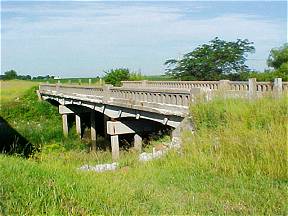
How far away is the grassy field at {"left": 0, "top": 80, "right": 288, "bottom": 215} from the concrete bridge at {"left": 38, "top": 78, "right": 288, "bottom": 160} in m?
1.87

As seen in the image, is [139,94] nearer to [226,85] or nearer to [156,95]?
[156,95]

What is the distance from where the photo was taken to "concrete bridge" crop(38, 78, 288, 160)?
11.0 m

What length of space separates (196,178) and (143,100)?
8263mm

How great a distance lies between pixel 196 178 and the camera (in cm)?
587

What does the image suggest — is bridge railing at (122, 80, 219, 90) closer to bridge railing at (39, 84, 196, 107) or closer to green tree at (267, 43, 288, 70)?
bridge railing at (39, 84, 196, 107)

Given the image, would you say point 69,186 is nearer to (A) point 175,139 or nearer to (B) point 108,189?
(B) point 108,189

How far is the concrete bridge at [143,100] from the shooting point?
1104 centimetres

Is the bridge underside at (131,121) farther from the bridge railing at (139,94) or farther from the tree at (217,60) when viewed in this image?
Answer: the tree at (217,60)

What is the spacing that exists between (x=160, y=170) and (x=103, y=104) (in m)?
11.9

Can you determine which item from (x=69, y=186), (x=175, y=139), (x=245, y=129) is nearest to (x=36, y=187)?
(x=69, y=186)

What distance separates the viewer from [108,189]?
491cm

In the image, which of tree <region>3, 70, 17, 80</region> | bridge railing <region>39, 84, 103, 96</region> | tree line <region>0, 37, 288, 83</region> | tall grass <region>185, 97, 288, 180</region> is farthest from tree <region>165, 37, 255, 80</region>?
tree <region>3, 70, 17, 80</region>

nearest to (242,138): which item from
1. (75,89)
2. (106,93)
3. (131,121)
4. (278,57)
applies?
(131,121)

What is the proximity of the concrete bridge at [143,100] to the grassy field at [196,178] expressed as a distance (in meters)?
1.87
